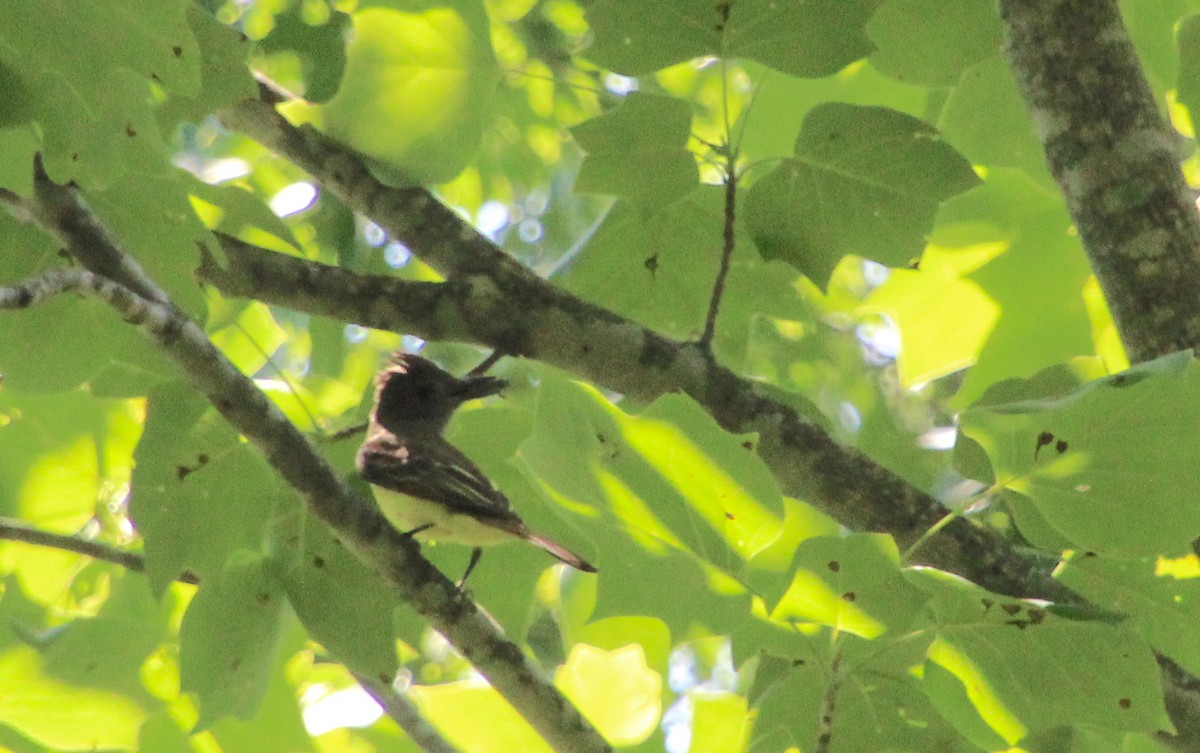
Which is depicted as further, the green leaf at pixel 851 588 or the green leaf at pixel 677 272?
the green leaf at pixel 677 272

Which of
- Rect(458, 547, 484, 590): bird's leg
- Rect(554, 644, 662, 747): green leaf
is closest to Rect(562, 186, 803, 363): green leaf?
Rect(458, 547, 484, 590): bird's leg

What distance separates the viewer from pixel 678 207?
2.54 metres

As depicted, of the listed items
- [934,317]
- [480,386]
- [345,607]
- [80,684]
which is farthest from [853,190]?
[80,684]

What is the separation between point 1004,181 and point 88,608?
96.0 inches

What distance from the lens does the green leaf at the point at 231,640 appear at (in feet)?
6.41

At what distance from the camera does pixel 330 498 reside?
6.52ft

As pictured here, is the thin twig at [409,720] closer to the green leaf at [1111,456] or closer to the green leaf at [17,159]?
the green leaf at [17,159]

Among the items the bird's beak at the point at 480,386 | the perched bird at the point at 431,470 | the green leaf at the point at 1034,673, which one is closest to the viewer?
the green leaf at the point at 1034,673

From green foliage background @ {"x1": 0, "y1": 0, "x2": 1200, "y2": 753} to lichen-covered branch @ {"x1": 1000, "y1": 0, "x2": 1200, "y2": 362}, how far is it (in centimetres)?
14

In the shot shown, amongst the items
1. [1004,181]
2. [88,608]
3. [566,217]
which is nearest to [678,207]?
[1004,181]

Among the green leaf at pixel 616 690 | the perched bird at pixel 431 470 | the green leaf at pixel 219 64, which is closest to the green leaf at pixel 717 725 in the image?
the green leaf at pixel 616 690

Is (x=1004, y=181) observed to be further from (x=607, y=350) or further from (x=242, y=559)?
(x=242, y=559)

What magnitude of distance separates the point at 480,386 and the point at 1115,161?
1.76 metres

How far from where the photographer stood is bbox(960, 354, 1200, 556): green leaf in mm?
1361
